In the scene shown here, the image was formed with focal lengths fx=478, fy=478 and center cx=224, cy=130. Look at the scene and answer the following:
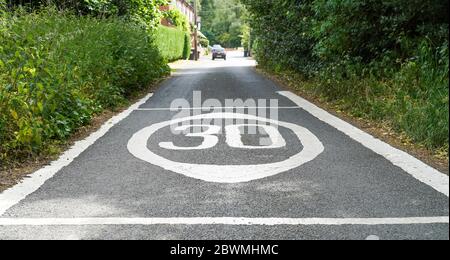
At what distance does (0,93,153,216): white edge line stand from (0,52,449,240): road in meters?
0.01

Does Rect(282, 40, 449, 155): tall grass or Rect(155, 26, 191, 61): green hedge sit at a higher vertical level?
Rect(155, 26, 191, 61): green hedge

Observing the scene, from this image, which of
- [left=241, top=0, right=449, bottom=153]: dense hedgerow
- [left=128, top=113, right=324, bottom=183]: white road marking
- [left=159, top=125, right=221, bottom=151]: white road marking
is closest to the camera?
[left=128, top=113, right=324, bottom=183]: white road marking

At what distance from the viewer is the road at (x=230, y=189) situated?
3596 millimetres

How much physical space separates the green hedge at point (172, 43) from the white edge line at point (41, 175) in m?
22.4

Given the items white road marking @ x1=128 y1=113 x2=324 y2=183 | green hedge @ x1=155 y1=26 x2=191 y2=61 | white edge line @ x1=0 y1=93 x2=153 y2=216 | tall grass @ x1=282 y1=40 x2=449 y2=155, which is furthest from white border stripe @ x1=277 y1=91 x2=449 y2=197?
green hedge @ x1=155 y1=26 x2=191 y2=61

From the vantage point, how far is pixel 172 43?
129 ft

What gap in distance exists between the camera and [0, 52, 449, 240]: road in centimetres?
360

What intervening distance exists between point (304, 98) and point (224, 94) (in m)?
2.55

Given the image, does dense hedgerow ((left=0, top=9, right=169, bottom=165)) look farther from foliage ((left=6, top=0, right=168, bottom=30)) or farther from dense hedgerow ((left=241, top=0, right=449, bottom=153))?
dense hedgerow ((left=241, top=0, right=449, bottom=153))

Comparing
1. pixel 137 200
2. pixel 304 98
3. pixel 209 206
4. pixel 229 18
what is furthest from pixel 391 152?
pixel 229 18

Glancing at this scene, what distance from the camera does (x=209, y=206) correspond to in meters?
4.19

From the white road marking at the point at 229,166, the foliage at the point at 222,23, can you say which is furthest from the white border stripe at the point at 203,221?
the foliage at the point at 222,23

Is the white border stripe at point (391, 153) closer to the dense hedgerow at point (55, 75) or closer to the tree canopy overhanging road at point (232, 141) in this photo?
the tree canopy overhanging road at point (232, 141)
